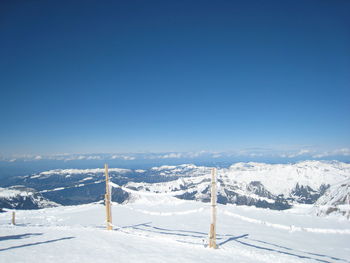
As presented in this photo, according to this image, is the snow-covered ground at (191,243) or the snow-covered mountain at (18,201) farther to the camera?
the snow-covered mountain at (18,201)

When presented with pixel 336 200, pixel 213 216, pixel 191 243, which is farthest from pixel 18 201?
pixel 213 216

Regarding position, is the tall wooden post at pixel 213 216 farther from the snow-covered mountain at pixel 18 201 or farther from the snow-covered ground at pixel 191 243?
the snow-covered mountain at pixel 18 201

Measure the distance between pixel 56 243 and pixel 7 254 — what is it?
1998 mm

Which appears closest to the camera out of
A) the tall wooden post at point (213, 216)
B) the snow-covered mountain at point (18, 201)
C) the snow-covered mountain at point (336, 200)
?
the tall wooden post at point (213, 216)

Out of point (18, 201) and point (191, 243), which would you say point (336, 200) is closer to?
point (191, 243)

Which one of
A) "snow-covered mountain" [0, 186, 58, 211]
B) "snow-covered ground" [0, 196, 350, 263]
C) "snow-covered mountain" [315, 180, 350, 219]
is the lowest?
"snow-covered mountain" [0, 186, 58, 211]

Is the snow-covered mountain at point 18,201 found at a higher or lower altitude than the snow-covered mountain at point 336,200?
lower

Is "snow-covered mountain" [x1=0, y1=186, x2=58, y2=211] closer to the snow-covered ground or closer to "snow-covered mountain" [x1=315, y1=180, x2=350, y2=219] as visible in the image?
"snow-covered mountain" [x1=315, y1=180, x2=350, y2=219]

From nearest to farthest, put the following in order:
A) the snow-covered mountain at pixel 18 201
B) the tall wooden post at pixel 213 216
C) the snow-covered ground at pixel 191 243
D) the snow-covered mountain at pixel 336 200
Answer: the snow-covered ground at pixel 191 243
the tall wooden post at pixel 213 216
the snow-covered mountain at pixel 336 200
the snow-covered mountain at pixel 18 201

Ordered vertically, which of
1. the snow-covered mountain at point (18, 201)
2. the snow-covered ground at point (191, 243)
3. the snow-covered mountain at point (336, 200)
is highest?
the snow-covered ground at point (191, 243)

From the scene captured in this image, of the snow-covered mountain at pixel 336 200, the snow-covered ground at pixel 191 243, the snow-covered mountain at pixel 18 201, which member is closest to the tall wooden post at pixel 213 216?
the snow-covered ground at pixel 191 243

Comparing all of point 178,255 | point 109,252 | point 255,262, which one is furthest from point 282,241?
point 109,252

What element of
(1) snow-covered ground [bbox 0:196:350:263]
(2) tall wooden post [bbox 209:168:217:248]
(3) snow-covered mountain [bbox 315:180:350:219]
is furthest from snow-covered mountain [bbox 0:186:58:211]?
(2) tall wooden post [bbox 209:168:217:248]

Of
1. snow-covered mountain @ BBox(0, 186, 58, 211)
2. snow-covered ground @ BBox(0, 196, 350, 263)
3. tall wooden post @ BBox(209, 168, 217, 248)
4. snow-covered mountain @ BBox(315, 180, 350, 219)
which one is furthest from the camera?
snow-covered mountain @ BBox(0, 186, 58, 211)
